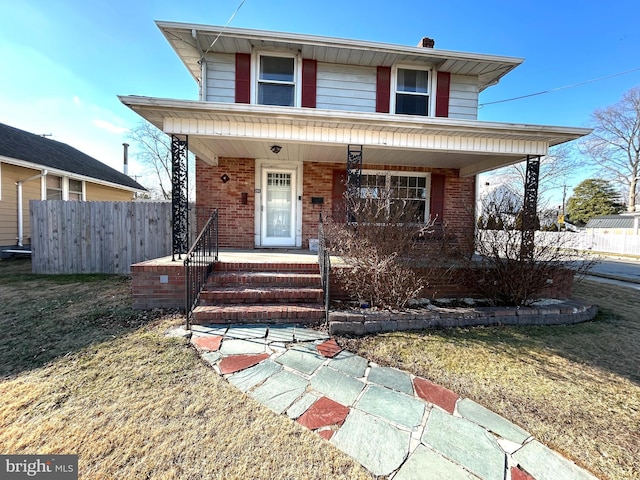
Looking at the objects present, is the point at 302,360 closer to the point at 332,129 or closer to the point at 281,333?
the point at 281,333

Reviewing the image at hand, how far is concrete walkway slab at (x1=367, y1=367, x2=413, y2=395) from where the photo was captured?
256 cm

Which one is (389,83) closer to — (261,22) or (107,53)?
(261,22)

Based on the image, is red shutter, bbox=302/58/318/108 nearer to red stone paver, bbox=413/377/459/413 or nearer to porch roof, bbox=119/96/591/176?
porch roof, bbox=119/96/591/176

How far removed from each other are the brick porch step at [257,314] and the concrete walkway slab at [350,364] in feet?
3.02

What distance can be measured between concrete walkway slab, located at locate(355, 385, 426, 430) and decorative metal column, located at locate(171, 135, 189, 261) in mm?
4257

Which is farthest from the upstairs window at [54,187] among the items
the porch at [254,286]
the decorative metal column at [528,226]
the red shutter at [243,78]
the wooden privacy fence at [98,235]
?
the decorative metal column at [528,226]

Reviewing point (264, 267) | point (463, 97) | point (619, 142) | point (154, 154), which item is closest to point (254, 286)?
point (264, 267)

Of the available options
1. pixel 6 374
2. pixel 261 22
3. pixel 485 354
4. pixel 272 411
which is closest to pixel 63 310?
pixel 6 374

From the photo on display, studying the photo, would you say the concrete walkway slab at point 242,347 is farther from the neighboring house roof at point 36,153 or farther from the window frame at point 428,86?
the neighboring house roof at point 36,153

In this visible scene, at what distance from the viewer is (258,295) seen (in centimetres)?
423

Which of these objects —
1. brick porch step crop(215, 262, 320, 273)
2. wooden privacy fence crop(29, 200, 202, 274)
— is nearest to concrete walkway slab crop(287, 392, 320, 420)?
brick porch step crop(215, 262, 320, 273)

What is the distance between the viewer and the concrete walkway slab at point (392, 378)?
256cm

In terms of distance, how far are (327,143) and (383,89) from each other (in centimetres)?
348

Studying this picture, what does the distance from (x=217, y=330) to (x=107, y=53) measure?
10510mm
